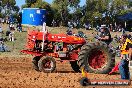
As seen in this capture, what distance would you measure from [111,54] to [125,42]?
276 centimetres

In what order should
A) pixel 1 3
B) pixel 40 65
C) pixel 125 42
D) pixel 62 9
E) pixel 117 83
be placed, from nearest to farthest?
pixel 117 83 → pixel 125 42 → pixel 40 65 → pixel 62 9 → pixel 1 3

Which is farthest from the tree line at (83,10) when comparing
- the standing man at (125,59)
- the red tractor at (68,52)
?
the standing man at (125,59)

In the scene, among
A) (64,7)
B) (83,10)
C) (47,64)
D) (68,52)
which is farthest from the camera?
(83,10)

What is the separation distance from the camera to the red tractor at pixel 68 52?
1464 centimetres

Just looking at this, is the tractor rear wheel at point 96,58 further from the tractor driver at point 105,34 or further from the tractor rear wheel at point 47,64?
the tractor rear wheel at point 47,64

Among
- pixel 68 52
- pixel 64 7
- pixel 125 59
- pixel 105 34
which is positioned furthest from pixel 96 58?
pixel 64 7

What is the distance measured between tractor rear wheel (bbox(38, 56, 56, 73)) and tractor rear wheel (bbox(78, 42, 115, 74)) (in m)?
0.97

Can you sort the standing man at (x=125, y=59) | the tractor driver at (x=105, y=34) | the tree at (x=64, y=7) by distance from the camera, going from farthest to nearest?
the tree at (x=64, y=7) < the tractor driver at (x=105, y=34) < the standing man at (x=125, y=59)

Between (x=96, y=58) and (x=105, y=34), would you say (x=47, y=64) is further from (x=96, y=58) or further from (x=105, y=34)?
(x=105, y=34)

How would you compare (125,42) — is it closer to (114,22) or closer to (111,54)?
(111,54)

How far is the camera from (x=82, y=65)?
1466cm

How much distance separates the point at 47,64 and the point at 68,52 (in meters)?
1.03

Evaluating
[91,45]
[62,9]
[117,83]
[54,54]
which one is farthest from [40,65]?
[62,9]

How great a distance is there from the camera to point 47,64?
14.7 metres
